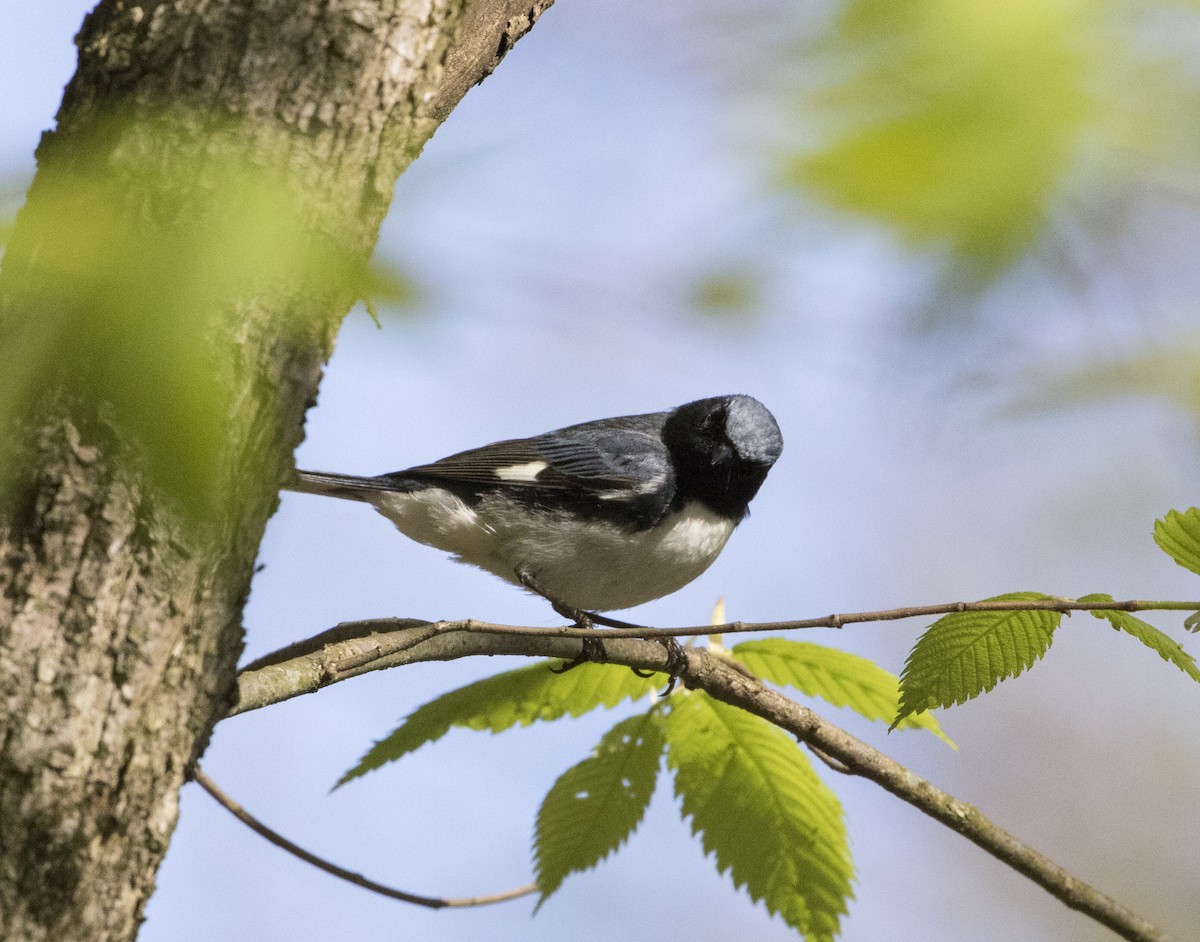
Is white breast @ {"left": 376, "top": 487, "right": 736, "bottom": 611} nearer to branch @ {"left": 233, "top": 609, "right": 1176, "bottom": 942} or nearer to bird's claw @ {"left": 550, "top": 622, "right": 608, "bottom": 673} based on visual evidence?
branch @ {"left": 233, "top": 609, "right": 1176, "bottom": 942}

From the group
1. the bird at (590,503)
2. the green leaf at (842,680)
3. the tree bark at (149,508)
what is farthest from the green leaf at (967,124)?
the bird at (590,503)

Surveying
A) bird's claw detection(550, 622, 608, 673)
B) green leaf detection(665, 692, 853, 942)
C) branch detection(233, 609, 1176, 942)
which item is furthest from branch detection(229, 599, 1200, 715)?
green leaf detection(665, 692, 853, 942)

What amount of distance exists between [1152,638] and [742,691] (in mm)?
1026

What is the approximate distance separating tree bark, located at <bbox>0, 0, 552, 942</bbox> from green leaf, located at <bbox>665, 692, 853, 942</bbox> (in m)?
1.29

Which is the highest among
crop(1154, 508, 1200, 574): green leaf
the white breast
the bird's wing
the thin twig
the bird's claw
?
the bird's wing

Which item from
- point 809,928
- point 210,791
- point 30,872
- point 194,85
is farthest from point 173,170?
point 809,928

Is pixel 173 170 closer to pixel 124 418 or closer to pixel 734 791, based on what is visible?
pixel 124 418

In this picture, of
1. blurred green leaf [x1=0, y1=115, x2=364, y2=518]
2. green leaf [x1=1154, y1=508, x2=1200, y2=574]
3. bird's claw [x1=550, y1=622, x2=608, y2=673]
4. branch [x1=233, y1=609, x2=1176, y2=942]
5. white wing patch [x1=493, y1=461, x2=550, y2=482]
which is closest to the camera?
blurred green leaf [x1=0, y1=115, x2=364, y2=518]

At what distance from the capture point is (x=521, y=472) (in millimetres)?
4406

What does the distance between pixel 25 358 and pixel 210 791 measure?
58.9 inches

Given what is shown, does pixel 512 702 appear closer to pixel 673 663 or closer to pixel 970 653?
pixel 673 663

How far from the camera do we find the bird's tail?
4.17 metres

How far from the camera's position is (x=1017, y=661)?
2.00m

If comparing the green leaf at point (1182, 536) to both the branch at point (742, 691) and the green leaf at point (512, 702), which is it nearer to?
the branch at point (742, 691)
